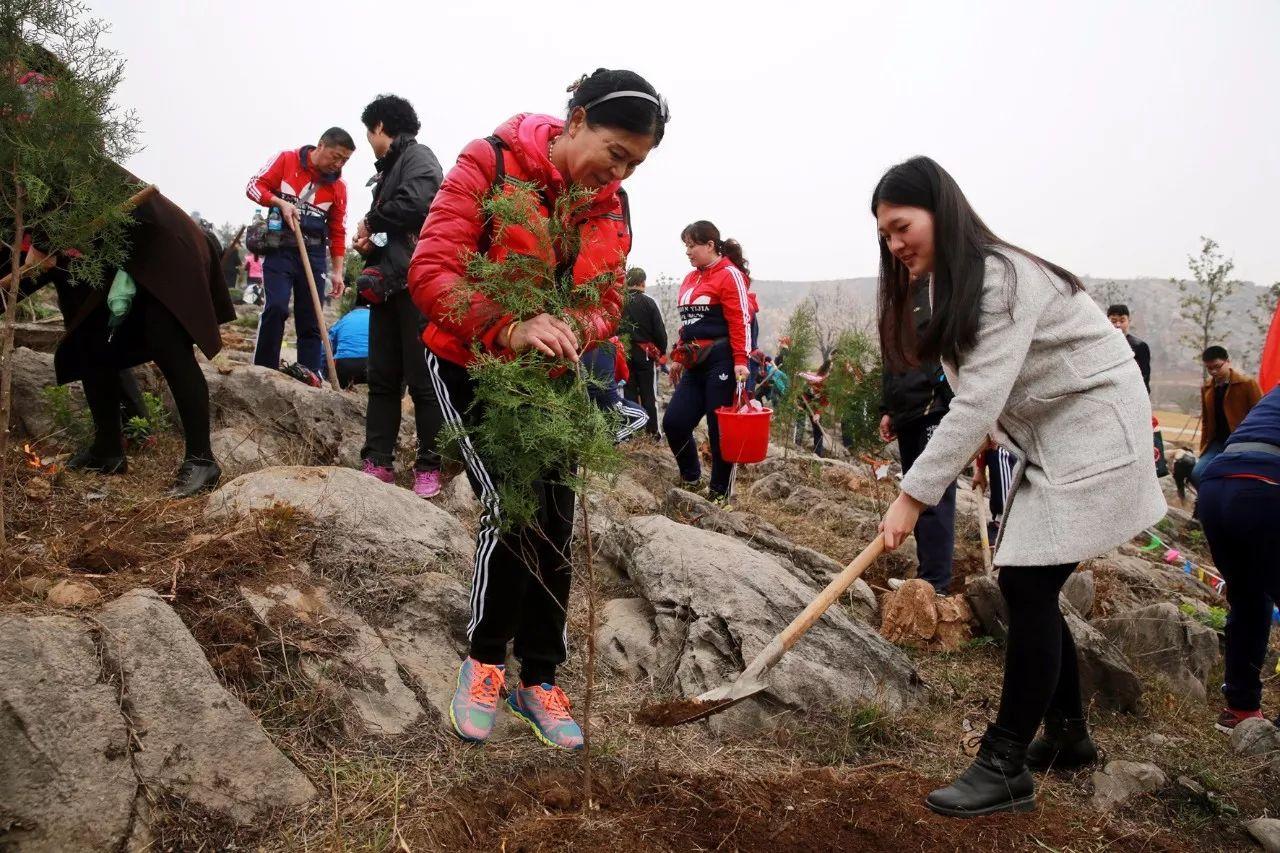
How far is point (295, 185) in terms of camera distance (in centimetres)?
596

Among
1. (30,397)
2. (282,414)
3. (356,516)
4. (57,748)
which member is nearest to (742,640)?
(356,516)

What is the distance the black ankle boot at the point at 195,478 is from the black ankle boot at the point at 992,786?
2.96 metres

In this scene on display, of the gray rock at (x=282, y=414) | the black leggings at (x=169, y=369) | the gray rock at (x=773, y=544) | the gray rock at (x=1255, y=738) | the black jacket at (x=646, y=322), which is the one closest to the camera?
the gray rock at (x=1255, y=738)

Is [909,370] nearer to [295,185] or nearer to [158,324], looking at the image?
[158,324]

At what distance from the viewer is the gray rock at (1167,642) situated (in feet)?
13.3

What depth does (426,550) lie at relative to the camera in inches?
131

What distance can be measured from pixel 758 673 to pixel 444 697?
103 centimetres

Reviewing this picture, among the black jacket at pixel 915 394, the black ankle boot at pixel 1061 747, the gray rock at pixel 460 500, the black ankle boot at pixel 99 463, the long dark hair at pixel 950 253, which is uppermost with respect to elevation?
the long dark hair at pixel 950 253

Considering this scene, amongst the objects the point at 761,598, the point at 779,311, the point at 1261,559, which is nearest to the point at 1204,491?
the point at 1261,559

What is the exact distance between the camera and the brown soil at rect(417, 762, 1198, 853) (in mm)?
2037

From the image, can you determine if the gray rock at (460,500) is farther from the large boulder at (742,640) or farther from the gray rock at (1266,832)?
the gray rock at (1266,832)

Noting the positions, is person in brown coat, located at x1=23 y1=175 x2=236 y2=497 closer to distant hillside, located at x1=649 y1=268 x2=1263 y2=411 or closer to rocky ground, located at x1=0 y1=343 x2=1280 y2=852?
rocky ground, located at x1=0 y1=343 x2=1280 y2=852

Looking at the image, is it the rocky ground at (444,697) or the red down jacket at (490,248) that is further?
the red down jacket at (490,248)

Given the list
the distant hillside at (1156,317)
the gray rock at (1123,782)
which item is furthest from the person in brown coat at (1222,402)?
the distant hillside at (1156,317)
